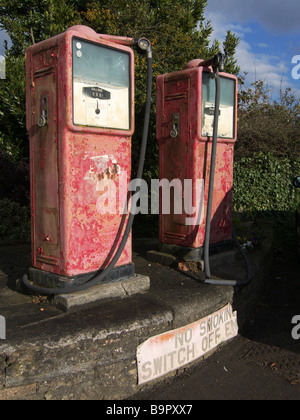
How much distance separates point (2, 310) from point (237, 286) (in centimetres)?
217

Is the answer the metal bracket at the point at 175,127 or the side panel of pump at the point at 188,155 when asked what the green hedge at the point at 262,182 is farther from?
the metal bracket at the point at 175,127

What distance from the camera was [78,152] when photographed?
3.16 m

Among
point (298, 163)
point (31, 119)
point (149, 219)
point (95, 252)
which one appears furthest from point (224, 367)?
point (298, 163)

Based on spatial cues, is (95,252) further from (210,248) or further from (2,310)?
(210,248)

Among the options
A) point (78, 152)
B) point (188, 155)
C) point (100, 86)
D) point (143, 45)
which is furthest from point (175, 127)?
point (78, 152)

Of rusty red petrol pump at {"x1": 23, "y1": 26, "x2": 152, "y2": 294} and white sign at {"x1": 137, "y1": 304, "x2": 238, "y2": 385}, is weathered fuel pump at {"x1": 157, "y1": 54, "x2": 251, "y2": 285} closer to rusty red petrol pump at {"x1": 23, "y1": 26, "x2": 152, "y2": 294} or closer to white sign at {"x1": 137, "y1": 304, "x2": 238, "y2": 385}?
white sign at {"x1": 137, "y1": 304, "x2": 238, "y2": 385}

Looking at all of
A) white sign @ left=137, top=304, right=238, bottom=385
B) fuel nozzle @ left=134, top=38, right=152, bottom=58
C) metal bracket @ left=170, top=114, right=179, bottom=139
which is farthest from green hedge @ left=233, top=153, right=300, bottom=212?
fuel nozzle @ left=134, top=38, right=152, bottom=58

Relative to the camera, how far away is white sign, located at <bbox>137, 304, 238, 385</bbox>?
2838 millimetres

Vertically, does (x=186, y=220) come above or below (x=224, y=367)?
above

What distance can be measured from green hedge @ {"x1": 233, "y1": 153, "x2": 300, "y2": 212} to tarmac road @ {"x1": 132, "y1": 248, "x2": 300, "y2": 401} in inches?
166

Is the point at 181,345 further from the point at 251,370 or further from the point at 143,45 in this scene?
the point at 143,45

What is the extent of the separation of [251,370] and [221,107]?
9.40 feet

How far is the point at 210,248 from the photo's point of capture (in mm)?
4625

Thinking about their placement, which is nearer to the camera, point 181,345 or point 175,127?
point 181,345
